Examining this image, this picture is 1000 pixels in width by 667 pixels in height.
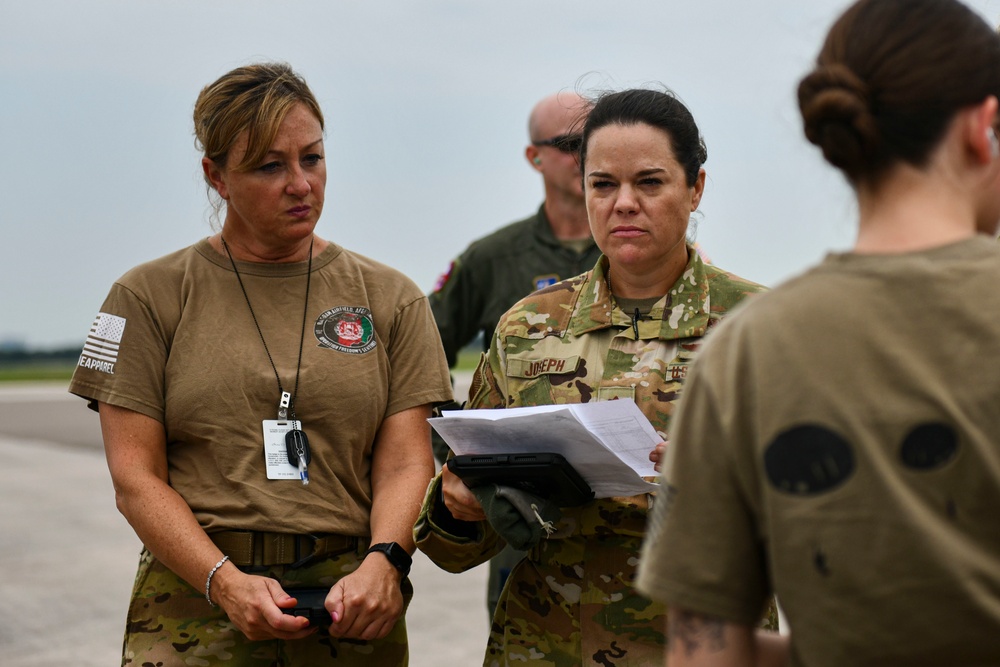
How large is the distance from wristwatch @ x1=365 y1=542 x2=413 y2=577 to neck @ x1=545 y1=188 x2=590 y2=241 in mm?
1795

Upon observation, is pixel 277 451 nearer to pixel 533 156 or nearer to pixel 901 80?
pixel 901 80

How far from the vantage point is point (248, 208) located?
2.91m

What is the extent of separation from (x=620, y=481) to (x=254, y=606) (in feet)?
2.96

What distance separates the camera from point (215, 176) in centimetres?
299

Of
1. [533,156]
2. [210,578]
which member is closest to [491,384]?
[210,578]

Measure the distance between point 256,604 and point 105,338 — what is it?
75cm

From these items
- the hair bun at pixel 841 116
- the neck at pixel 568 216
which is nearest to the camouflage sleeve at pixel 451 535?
the hair bun at pixel 841 116

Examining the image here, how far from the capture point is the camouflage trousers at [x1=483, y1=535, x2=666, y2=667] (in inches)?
98.9

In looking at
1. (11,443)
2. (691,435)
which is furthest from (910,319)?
(11,443)

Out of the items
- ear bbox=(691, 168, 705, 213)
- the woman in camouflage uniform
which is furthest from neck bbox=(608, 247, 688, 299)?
ear bbox=(691, 168, 705, 213)

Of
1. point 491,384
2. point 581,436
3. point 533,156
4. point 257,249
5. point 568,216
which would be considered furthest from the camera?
point 533,156

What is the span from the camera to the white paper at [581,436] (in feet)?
7.37

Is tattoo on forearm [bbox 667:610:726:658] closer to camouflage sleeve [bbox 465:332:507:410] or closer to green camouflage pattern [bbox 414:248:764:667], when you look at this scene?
green camouflage pattern [bbox 414:248:764:667]

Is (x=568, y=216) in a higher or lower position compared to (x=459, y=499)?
higher
